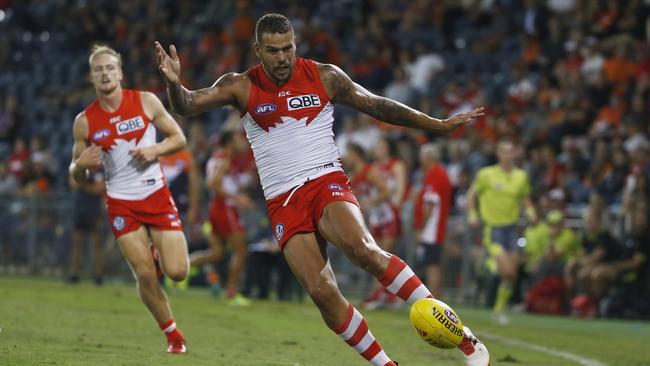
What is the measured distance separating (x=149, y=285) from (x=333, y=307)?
2794 millimetres

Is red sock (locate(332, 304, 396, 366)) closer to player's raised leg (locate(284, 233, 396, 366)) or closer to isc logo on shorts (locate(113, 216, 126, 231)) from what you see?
player's raised leg (locate(284, 233, 396, 366))

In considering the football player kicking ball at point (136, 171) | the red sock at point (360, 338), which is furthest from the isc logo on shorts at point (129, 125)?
the red sock at point (360, 338)

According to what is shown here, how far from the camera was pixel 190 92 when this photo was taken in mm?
8281

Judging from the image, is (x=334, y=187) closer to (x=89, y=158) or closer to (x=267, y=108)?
(x=267, y=108)

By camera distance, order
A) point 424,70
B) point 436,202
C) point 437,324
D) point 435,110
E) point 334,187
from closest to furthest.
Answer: point 437,324 → point 334,187 → point 436,202 → point 435,110 → point 424,70

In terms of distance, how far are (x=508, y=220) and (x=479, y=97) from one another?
6308mm

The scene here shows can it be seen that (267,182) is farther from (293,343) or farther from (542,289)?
(542,289)

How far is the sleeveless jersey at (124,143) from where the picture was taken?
11039 millimetres

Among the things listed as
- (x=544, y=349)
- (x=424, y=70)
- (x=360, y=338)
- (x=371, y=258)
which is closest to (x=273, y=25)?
(x=371, y=258)

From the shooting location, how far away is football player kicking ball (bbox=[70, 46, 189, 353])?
10.5 meters

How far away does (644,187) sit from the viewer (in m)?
17.4

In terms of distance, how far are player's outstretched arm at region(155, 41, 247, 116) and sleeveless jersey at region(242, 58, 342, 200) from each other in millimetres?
128

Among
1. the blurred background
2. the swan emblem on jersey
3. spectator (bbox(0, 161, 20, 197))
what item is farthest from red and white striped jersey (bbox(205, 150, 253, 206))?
spectator (bbox(0, 161, 20, 197))

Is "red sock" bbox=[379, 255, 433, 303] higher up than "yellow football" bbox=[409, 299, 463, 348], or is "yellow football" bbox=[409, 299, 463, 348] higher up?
"red sock" bbox=[379, 255, 433, 303]
